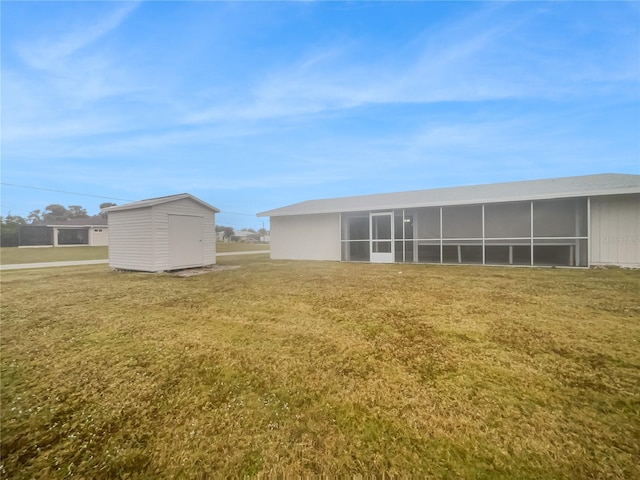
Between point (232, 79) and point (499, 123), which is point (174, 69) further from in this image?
point (499, 123)

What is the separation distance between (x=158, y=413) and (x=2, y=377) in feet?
7.20

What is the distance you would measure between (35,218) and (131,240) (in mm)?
49927

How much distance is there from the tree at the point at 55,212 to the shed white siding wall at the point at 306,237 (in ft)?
161

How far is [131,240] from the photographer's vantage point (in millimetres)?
10664

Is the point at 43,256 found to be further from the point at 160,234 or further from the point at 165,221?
the point at 165,221

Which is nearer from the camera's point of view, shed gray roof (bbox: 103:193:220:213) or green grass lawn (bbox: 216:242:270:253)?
shed gray roof (bbox: 103:193:220:213)

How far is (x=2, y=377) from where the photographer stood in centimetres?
299

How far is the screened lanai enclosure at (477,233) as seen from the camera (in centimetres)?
1166

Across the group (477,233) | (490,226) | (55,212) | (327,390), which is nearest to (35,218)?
(55,212)

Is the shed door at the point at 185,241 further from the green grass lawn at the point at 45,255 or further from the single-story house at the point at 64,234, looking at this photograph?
the single-story house at the point at 64,234

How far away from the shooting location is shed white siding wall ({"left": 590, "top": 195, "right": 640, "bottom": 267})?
9.27 m

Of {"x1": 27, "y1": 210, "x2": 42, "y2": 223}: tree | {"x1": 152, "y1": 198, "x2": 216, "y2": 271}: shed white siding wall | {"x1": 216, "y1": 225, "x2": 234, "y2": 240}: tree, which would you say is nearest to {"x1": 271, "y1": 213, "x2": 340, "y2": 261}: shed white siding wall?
{"x1": 152, "y1": 198, "x2": 216, "y2": 271}: shed white siding wall

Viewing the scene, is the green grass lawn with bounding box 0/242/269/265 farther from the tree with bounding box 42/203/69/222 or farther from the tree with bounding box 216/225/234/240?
the tree with bounding box 42/203/69/222

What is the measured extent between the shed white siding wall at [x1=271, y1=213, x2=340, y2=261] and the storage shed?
190 inches
